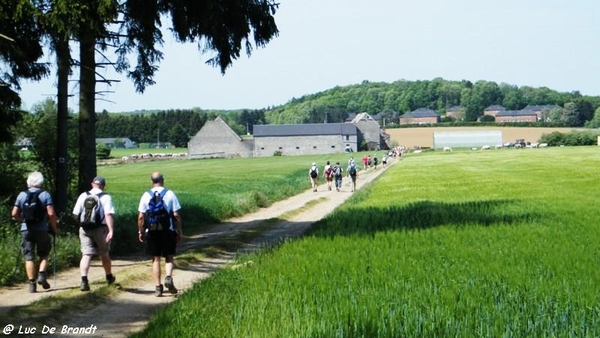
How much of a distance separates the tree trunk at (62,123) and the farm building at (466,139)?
13082 cm

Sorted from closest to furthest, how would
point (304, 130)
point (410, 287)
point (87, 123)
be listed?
1. point (410, 287)
2. point (87, 123)
3. point (304, 130)

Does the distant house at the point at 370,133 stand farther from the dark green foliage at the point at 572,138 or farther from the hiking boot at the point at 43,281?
the hiking boot at the point at 43,281

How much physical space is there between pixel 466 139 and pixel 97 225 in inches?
5602

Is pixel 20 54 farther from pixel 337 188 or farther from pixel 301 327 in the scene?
pixel 337 188

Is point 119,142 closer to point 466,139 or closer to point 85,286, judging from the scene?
point 466,139

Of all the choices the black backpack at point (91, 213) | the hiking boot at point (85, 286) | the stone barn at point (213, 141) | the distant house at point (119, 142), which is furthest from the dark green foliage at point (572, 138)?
the hiking boot at point (85, 286)

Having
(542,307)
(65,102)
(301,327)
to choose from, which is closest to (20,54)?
(65,102)

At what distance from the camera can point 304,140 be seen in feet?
463

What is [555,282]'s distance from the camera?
8.36 meters

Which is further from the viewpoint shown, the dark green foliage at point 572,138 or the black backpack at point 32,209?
→ the dark green foliage at point 572,138

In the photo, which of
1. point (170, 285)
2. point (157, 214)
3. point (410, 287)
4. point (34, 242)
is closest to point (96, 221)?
point (34, 242)

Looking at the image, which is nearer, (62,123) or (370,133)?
(62,123)

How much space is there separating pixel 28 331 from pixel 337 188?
32601mm

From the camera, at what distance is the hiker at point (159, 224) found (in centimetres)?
1085
